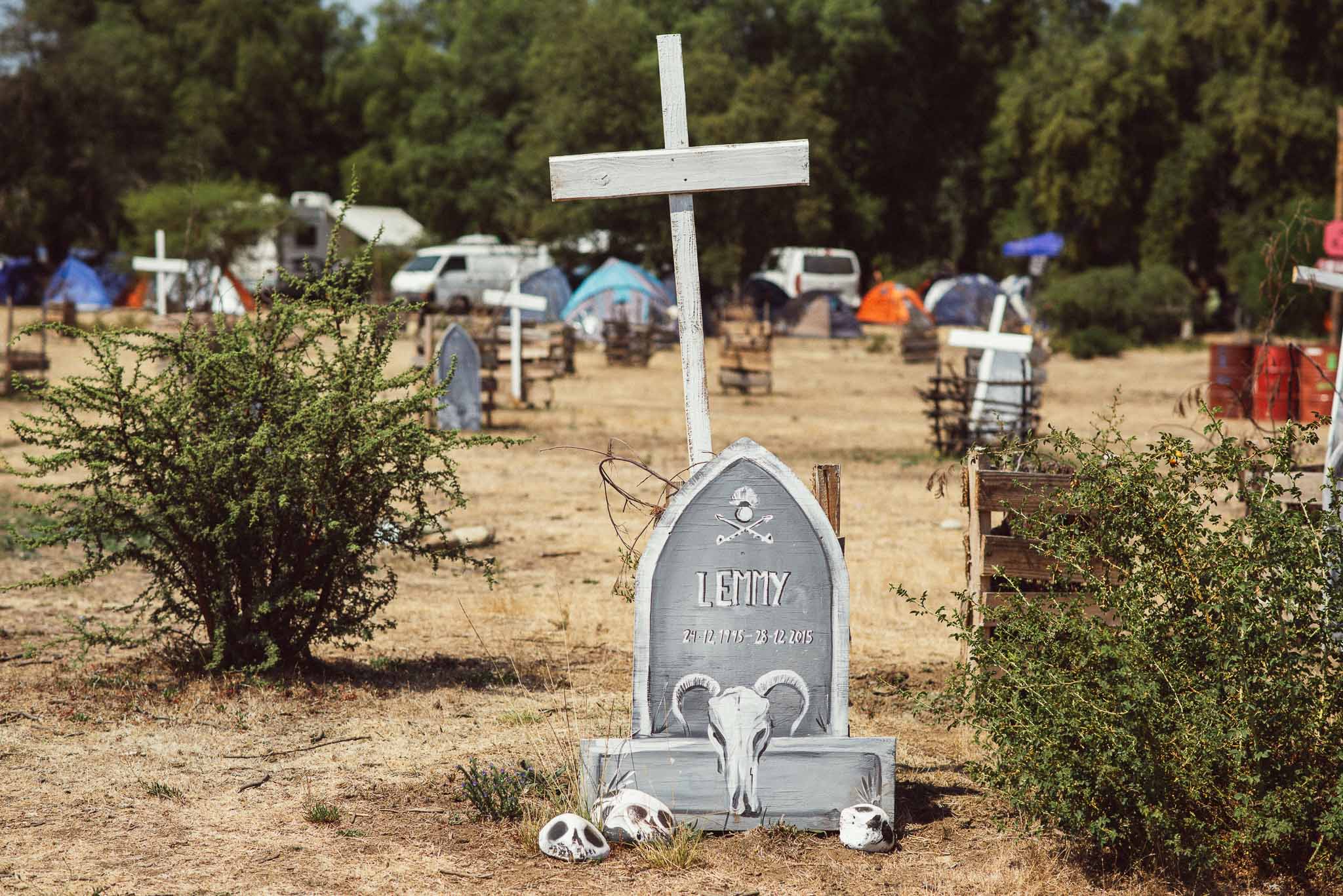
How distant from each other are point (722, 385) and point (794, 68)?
2976cm

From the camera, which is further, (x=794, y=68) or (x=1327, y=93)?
(x=794, y=68)

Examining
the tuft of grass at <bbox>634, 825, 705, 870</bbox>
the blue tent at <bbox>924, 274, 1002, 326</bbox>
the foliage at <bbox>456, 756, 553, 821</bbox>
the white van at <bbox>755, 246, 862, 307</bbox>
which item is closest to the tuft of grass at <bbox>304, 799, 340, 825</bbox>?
the foliage at <bbox>456, 756, 553, 821</bbox>

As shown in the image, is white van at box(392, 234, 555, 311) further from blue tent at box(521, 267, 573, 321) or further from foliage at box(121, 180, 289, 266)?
foliage at box(121, 180, 289, 266)

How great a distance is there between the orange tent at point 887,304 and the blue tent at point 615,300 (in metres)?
8.18

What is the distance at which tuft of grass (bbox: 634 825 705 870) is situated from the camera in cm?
458

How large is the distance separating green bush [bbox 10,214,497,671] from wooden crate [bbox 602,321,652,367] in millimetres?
22690

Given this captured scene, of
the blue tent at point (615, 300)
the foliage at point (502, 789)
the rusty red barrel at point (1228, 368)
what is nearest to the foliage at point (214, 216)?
the blue tent at point (615, 300)

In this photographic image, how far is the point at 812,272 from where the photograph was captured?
42312mm

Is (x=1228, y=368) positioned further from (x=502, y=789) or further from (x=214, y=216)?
(x=214, y=216)

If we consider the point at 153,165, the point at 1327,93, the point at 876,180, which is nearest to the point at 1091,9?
the point at 876,180

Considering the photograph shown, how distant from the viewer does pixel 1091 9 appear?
69312 mm

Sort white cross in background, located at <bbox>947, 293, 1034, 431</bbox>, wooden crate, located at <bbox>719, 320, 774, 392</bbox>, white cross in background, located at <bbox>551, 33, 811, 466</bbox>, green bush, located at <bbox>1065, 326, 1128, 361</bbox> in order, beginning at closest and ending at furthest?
white cross in background, located at <bbox>551, 33, 811, 466</bbox>, white cross in background, located at <bbox>947, 293, 1034, 431</bbox>, wooden crate, located at <bbox>719, 320, 774, 392</bbox>, green bush, located at <bbox>1065, 326, 1128, 361</bbox>

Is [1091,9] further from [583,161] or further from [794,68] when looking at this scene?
[583,161]

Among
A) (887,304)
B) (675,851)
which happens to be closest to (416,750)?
(675,851)
